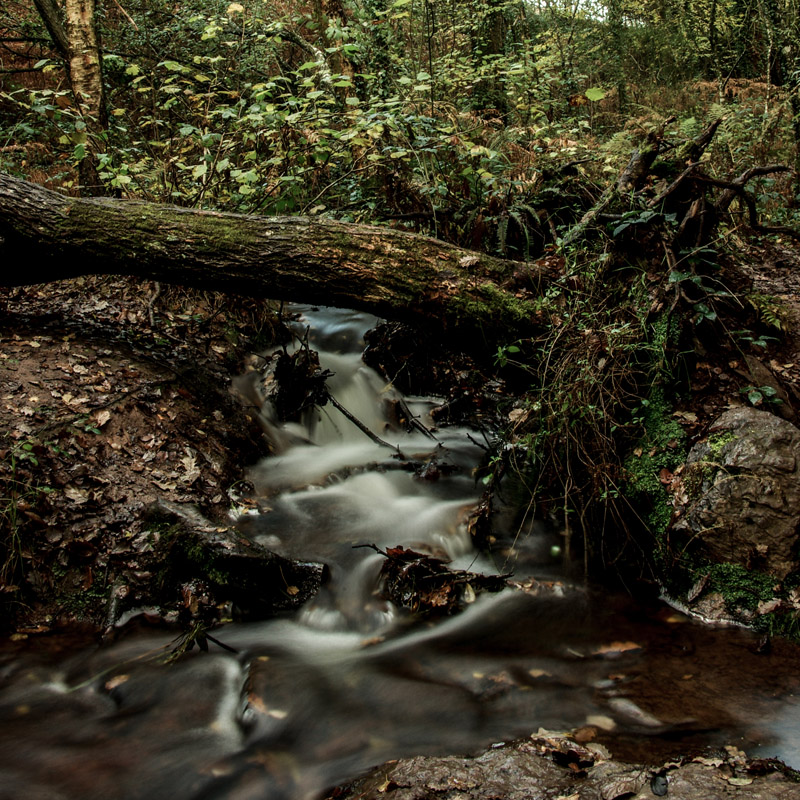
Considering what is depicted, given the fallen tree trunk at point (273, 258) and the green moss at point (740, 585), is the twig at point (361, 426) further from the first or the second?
the green moss at point (740, 585)

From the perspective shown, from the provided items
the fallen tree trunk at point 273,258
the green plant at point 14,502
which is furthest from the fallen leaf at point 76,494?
the fallen tree trunk at point 273,258

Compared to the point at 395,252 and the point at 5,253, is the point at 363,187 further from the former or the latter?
the point at 5,253

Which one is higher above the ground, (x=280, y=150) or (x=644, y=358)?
(x=280, y=150)

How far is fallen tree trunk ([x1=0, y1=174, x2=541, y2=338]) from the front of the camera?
446cm

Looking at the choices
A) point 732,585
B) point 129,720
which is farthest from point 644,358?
point 129,720

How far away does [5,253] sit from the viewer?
15.7 feet

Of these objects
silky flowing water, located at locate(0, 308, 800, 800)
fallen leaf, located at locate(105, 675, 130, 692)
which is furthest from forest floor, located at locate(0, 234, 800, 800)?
fallen leaf, located at locate(105, 675, 130, 692)

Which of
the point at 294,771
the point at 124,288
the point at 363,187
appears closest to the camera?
the point at 294,771

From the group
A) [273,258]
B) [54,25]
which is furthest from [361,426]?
[54,25]

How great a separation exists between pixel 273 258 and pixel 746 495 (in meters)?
3.43

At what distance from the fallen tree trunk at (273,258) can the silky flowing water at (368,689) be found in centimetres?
163

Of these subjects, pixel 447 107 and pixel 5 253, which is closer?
pixel 5 253

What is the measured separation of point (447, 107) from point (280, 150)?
2470mm

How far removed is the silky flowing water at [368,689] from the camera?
8.84 feet
